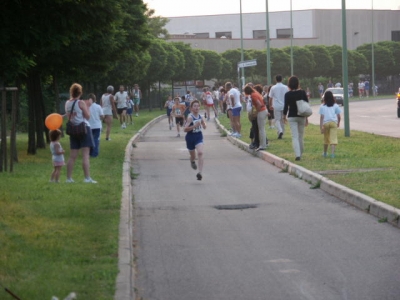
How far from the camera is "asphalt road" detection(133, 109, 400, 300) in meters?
8.20

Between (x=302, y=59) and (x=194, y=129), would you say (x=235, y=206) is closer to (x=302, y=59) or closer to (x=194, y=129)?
(x=194, y=129)

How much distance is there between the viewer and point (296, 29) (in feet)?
356

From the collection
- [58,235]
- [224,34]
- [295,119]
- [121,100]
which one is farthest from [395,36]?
[58,235]

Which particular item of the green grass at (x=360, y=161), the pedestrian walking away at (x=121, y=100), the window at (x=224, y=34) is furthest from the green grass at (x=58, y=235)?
the window at (x=224, y=34)

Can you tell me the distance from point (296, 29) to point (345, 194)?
96.3m

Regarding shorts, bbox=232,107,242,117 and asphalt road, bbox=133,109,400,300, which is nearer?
asphalt road, bbox=133,109,400,300

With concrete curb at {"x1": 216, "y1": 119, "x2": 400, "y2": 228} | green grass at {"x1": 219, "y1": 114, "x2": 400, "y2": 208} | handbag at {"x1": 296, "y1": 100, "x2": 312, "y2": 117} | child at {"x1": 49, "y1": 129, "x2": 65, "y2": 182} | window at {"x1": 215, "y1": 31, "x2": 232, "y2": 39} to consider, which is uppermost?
window at {"x1": 215, "y1": 31, "x2": 232, "y2": 39}

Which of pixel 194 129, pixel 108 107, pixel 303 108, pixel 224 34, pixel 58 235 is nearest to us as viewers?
pixel 58 235

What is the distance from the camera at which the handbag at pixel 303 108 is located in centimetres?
1939

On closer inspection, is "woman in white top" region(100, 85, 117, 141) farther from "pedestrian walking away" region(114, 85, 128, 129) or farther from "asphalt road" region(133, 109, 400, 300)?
"asphalt road" region(133, 109, 400, 300)

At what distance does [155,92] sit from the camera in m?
74.6

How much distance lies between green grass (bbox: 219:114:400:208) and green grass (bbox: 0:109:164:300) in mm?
3834

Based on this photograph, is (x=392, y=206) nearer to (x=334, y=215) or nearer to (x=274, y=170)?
(x=334, y=215)

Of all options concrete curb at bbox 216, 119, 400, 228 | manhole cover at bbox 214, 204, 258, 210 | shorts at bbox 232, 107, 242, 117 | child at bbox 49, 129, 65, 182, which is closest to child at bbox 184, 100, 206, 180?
concrete curb at bbox 216, 119, 400, 228
